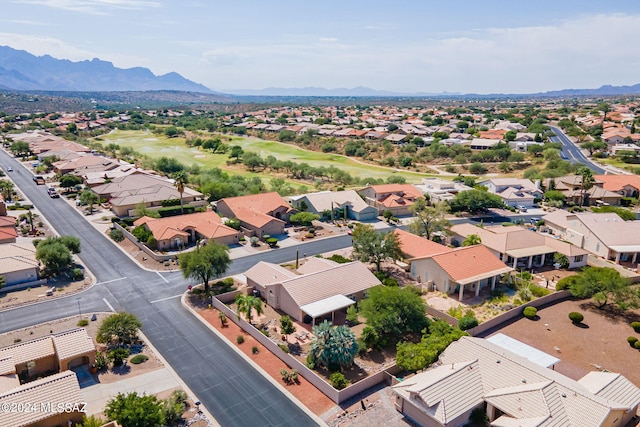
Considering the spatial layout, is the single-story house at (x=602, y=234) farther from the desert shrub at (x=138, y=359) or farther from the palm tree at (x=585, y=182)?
the desert shrub at (x=138, y=359)

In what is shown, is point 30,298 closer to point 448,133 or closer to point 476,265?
point 476,265

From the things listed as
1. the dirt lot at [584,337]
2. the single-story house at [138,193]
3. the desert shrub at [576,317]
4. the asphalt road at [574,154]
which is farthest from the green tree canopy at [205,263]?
the asphalt road at [574,154]

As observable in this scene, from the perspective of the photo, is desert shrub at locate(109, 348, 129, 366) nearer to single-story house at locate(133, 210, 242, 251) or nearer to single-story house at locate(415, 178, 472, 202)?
single-story house at locate(133, 210, 242, 251)

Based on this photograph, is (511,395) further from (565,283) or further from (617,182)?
(617,182)

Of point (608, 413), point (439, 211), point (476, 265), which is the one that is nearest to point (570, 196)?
point (439, 211)

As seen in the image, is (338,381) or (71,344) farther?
(71,344)

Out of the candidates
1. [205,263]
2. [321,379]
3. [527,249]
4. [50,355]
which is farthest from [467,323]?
[50,355]

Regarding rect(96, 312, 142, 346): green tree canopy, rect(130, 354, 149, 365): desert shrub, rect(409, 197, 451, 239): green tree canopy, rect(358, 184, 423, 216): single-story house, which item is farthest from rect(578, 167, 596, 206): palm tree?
rect(130, 354, 149, 365): desert shrub
